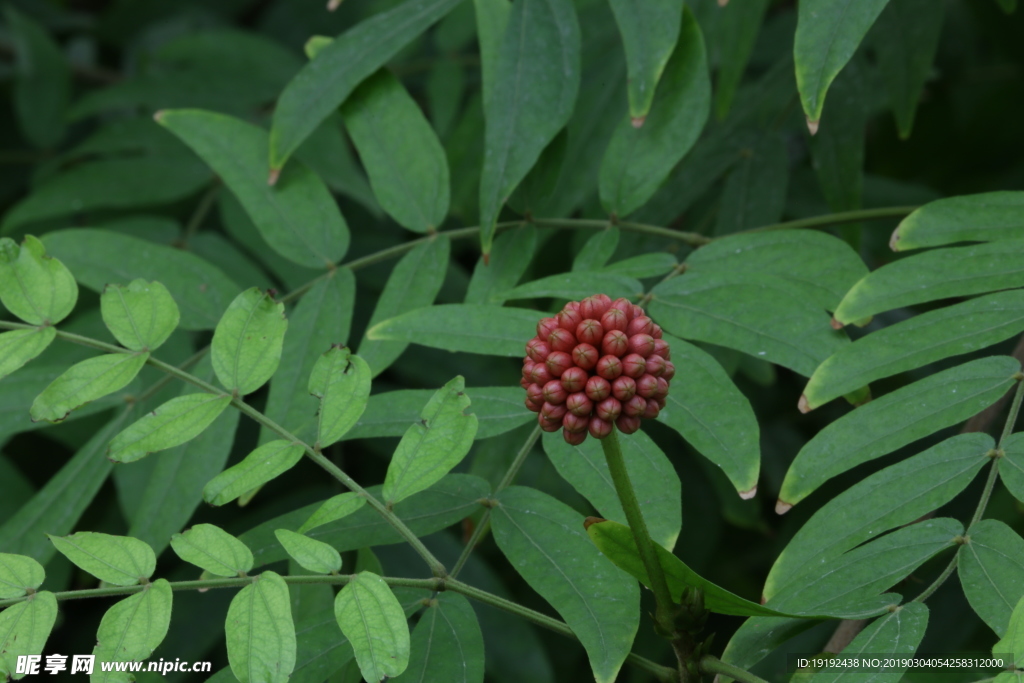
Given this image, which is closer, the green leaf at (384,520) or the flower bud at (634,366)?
the flower bud at (634,366)

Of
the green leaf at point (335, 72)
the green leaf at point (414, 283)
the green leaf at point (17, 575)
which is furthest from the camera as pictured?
the green leaf at point (335, 72)

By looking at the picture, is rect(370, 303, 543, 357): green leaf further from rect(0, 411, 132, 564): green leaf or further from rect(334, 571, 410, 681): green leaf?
rect(0, 411, 132, 564): green leaf

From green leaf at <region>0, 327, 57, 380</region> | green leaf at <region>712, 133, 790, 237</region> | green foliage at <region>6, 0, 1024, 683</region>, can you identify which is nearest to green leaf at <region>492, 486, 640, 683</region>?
green foliage at <region>6, 0, 1024, 683</region>

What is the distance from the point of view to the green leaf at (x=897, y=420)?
1.13 m

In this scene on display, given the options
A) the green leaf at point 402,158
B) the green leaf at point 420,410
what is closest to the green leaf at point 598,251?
the green leaf at point 402,158

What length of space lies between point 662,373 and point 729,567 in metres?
2.10

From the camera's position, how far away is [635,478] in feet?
3.80

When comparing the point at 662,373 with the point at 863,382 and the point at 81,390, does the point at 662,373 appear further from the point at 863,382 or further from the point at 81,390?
the point at 81,390

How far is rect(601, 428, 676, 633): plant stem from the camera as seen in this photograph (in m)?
0.89

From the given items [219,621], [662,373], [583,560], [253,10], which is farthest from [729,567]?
[253,10]

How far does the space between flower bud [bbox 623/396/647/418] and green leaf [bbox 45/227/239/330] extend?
38.6 inches

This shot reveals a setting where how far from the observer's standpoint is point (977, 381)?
45.7 inches

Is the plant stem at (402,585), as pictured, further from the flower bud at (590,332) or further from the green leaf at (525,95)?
the green leaf at (525,95)

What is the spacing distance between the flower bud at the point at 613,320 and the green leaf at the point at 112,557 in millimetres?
543
